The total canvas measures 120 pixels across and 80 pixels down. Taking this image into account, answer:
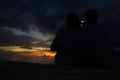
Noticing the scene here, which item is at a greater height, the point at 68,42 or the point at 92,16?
the point at 92,16

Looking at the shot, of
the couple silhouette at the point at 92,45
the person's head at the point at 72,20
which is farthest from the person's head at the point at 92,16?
the person's head at the point at 72,20

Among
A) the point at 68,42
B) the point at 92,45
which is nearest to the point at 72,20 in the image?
the point at 68,42

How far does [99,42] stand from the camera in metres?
5.82

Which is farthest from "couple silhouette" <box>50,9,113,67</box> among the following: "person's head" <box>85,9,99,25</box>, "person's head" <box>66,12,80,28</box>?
"person's head" <box>66,12,80,28</box>

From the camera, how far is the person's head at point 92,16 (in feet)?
19.0

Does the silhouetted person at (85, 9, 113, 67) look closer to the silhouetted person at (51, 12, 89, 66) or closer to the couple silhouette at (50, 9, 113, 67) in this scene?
the couple silhouette at (50, 9, 113, 67)

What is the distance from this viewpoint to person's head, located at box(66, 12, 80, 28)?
618cm

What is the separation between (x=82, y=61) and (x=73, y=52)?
31cm

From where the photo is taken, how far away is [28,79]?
4.00 meters

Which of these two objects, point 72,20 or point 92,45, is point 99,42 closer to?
point 92,45

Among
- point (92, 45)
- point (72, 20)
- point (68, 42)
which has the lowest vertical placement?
point (92, 45)

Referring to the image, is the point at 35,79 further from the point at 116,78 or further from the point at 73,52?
the point at 73,52

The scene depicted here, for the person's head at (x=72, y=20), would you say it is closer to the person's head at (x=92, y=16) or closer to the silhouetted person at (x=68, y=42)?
the silhouetted person at (x=68, y=42)

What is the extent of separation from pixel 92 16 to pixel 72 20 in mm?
535
